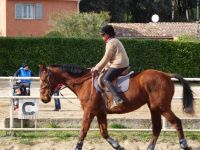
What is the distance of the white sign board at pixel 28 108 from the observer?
13964 mm

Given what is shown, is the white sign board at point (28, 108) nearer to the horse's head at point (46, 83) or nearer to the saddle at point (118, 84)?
the horse's head at point (46, 83)

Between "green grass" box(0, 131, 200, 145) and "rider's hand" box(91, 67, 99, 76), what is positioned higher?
"rider's hand" box(91, 67, 99, 76)

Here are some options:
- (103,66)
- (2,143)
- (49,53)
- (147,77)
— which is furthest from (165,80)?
(49,53)

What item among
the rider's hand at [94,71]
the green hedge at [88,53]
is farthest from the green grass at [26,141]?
the green hedge at [88,53]

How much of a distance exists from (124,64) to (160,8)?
2148 inches

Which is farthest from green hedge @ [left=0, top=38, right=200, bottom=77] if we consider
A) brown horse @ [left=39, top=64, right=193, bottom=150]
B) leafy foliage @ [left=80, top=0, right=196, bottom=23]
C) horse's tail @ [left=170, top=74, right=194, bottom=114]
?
horse's tail @ [left=170, top=74, right=194, bottom=114]

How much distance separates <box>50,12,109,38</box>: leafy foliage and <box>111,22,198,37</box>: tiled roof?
8.54 m

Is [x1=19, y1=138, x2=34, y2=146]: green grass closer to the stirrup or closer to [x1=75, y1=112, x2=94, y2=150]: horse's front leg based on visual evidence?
[x1=75, y1=112, x2=94, y2=150]: horse's front leg

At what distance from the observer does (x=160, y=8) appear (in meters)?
65.9

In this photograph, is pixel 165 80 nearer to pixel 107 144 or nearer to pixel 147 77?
pixel 147 77

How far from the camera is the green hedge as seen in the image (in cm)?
3647

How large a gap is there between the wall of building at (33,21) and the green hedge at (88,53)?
536 inches

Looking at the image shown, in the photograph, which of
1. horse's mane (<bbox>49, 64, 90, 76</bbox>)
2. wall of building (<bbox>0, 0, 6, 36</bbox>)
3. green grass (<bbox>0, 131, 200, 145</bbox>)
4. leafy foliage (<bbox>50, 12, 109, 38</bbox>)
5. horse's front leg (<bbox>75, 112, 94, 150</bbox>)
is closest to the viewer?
horse's front leg (<bbox>75, 112, 94, 150</bbox>)

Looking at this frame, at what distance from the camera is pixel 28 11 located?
5100 cm
